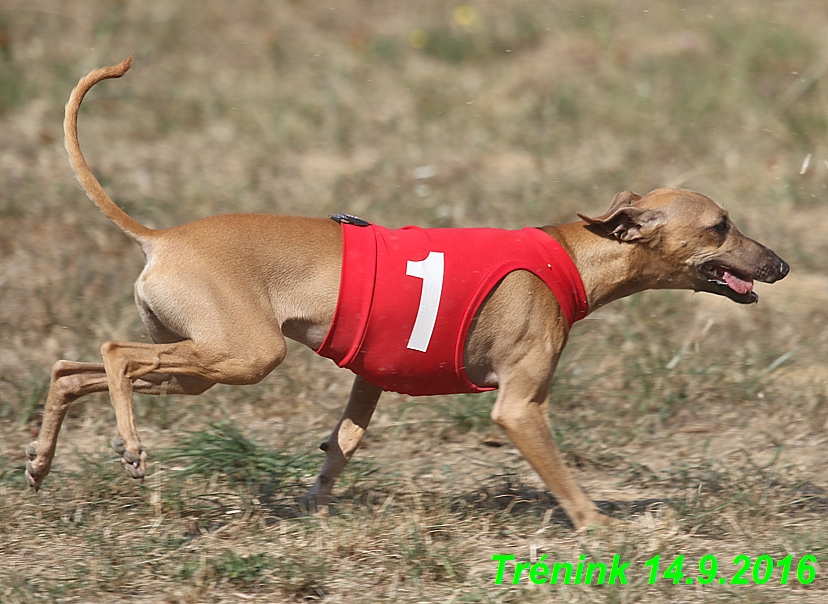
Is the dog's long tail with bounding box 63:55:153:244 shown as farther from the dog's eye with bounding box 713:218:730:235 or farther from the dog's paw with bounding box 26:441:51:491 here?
the dog's eye with bounding box 713:218:730:235

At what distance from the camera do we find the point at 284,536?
4.24 metres

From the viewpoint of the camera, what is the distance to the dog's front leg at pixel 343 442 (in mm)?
4629

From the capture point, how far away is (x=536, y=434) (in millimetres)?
4270

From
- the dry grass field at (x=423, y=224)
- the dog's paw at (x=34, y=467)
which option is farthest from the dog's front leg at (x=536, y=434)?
the dog's paw at (x=34, y=467)

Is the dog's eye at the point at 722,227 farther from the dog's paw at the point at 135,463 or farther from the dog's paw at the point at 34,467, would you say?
the dog's paw at the point at 34,467

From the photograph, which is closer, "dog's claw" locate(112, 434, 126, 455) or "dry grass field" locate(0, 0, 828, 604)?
"dog's claw" locate(112, 434, 126, 455)

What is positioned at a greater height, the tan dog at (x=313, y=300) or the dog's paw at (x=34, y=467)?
the tan dog at (x=313, y=300)

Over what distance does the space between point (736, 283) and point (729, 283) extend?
1.1 inches

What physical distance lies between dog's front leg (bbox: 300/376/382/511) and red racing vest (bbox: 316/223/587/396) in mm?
356

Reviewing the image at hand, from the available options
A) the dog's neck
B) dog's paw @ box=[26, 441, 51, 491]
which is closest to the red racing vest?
the dog's neck

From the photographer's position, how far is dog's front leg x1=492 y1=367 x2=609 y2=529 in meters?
4.27

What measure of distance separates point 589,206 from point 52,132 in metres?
4.27

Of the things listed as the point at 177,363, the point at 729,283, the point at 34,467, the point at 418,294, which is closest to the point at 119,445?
the point at 177,363

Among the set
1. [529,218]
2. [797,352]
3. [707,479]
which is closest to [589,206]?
[529,218]
